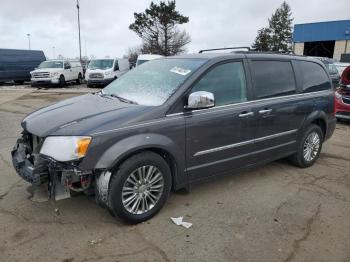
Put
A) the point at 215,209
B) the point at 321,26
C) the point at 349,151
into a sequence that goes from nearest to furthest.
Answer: the point at 215,209
the point at 349,151
the point at 321,26

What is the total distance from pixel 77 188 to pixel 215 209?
5.13ft

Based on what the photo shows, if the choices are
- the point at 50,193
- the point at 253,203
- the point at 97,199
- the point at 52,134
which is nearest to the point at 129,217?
the point at 97,199

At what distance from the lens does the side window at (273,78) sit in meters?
4.48

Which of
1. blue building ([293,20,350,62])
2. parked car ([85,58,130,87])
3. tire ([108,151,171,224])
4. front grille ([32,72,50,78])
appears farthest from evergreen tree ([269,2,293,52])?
tire ([108,151,171,224])

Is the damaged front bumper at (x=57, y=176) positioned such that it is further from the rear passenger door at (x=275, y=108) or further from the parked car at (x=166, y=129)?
the rear passenger door at (x=275, y=108)

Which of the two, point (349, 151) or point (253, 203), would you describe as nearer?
point (253, 203)

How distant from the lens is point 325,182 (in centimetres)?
490

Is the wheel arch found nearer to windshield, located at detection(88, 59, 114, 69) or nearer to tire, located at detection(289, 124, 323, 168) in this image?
tire, located at detection(289, 124, 323, 168)

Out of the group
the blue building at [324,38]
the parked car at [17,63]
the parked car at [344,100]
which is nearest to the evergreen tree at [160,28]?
the blue building at [324,38]

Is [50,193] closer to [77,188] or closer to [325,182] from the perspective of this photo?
[77,188]

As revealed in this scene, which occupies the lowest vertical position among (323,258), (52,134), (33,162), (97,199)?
(323,258)

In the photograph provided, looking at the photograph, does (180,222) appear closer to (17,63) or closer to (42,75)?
(42,75)

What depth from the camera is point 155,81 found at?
163 inches

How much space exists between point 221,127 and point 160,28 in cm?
4443
